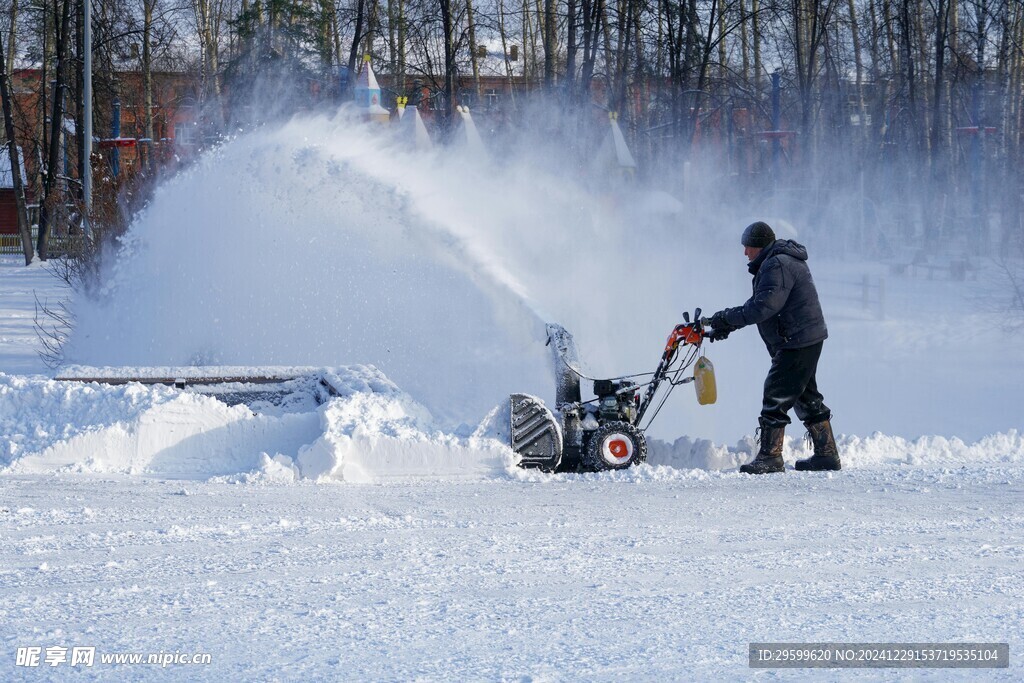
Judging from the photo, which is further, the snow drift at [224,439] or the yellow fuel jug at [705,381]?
the yellow fuel jug at [705,381]

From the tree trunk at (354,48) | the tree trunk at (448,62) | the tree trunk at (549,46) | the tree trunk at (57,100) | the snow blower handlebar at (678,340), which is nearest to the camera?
the snow blower handlebar at (678,340)

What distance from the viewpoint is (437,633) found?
4102mm

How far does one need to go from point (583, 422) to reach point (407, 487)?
1187 mm

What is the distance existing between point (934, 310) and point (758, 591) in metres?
17.8

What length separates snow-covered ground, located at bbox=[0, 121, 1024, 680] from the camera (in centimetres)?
411

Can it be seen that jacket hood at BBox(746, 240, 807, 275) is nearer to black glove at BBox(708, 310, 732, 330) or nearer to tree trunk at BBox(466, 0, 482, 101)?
black glove at BBox(708, 310, 732, 330)

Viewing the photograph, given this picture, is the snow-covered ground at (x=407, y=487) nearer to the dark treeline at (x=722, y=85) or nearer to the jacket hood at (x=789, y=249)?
the jacket hood at (x=789, y=249)

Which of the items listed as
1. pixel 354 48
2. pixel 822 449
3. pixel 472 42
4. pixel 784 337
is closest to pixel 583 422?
pixel 784 337

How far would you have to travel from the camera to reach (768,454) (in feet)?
23.4

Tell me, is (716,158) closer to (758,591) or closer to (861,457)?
(861,457)

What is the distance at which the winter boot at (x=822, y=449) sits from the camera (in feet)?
23.6

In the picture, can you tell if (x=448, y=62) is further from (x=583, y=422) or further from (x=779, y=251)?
(x=583, y=422)

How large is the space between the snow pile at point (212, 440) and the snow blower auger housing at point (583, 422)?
0.68 ft

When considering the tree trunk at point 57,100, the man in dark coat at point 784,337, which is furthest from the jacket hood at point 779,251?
the tree trunk at point 57,100
